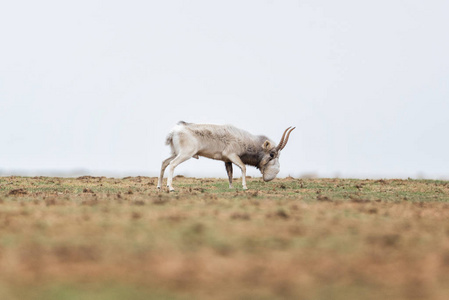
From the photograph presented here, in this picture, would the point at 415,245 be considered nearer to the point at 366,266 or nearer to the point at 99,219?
the point at 366,266

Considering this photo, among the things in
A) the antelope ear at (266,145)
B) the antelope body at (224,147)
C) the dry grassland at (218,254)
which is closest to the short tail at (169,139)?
the antelope body at (224,147)

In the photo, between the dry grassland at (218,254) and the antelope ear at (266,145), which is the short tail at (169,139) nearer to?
the antelope ear at (266,145)

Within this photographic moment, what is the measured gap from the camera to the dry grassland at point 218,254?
6219 millimetres

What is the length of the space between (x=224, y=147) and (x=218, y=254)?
15514 millimetres

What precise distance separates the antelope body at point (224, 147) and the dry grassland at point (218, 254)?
32.6 ft

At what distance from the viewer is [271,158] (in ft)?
81.3

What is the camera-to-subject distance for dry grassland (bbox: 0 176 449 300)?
20.4ft

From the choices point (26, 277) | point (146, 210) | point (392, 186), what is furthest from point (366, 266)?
point (392, 186)

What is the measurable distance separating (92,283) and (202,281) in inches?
46.0

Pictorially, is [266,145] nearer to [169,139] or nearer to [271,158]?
[271,158]

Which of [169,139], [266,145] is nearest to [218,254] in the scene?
[169,139]

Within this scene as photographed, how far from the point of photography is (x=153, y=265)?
278 inches

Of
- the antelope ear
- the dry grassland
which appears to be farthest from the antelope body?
the dry grassland

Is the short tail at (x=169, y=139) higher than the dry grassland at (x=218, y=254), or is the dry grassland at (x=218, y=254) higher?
the short tail at (x=169, y=139)
